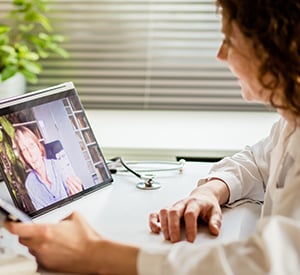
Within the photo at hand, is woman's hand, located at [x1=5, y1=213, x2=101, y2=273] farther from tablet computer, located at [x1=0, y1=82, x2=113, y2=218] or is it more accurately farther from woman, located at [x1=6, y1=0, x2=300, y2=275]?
tablet computer, located at [x1=0, y1=82, x2=113, y2=218]

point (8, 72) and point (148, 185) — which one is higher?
point (8, 72)

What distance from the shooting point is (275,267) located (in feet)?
2.76

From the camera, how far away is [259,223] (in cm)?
91

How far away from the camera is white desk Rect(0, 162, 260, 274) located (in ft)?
3.70

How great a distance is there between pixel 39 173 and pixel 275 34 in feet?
1.69

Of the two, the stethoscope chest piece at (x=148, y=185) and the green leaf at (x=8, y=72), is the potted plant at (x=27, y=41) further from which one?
the stethoscope chest piece at (x=148, y=185)

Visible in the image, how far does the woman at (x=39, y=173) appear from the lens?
3.93 ft

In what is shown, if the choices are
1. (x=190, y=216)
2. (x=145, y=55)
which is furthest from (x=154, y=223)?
(x=145, y=55)

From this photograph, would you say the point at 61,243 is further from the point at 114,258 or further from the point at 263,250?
the point at 263,250

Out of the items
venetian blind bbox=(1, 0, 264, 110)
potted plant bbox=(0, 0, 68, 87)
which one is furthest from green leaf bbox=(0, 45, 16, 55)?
venetian blind bbox=(1, 0, 264, 110)

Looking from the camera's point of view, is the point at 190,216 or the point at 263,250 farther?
the point at 190,216

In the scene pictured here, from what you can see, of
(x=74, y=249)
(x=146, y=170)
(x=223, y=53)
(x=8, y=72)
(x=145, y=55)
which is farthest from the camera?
(x=145, y=55)

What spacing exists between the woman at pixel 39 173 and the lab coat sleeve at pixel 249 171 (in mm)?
285

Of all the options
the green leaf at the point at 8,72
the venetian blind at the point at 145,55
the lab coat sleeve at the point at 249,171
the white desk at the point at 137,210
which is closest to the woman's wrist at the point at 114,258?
the white desk at the point at 137,210
